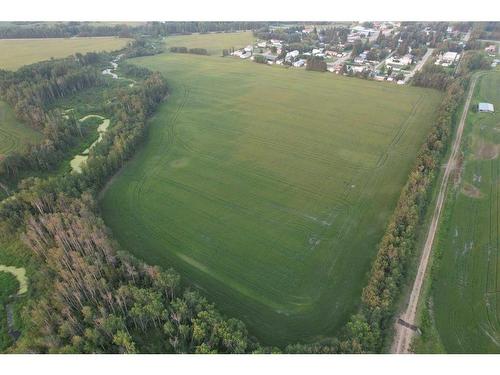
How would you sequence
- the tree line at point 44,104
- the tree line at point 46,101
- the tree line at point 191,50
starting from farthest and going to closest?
1. the tree line at point 191,50
2. the tree line at point 46,101
3. the tree line at point 44,104

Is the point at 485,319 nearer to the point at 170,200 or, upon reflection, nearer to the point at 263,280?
the point at 263,280

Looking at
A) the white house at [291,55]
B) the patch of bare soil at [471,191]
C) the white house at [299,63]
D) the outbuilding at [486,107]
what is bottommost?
the patch of bare soil at [471,191]

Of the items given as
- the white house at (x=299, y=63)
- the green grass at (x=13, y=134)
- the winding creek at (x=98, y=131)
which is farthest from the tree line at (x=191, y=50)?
the green grass at (x=13, y=134)

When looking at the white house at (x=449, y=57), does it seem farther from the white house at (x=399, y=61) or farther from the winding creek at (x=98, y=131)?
the winding creek at (x=98, y=131)

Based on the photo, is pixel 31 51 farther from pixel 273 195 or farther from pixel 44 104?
pixel 273 195

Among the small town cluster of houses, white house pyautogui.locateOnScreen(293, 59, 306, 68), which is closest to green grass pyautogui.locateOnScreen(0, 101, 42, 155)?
the small town cluster of houses
